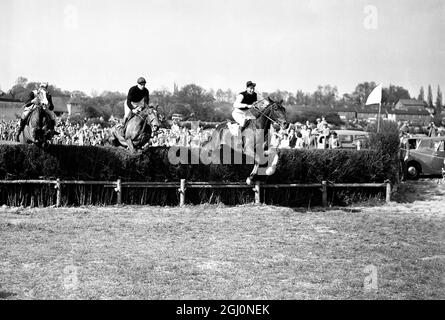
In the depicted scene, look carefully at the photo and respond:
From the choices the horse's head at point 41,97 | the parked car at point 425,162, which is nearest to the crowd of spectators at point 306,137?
the parked car at point 425,162

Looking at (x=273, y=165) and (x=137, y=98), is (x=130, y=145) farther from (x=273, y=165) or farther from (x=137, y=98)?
(x=273, y=165)

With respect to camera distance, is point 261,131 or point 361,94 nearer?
point 261,131

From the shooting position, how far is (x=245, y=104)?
16.6 m

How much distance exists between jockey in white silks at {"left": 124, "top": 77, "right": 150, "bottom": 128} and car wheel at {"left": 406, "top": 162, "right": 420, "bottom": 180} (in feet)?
40.9

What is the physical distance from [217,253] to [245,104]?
665cm

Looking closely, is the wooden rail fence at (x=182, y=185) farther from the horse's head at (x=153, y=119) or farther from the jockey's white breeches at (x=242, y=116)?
the jockey's white breeches at (x=242, y=116)

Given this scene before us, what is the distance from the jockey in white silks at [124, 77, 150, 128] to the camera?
694 inches

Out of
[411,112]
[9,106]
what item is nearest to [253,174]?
[9,106]

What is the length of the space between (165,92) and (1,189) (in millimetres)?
58881

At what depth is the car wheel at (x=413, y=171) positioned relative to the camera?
953 inches

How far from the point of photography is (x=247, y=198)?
57.8ft

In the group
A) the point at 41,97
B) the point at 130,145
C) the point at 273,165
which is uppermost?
the point at 41,97


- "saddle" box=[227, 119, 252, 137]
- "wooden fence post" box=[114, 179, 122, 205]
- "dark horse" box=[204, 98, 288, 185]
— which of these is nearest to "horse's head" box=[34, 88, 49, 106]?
"wooden fence post" box=[114, 179, 122, 205]
